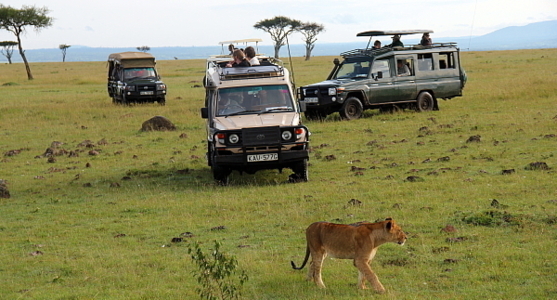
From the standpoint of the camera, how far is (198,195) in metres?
11.6

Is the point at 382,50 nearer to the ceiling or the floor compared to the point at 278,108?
nearer to the ceiling

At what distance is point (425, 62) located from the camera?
885 inches

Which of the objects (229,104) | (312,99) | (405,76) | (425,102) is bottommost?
(425,102)

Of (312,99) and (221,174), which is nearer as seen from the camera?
(221,174)

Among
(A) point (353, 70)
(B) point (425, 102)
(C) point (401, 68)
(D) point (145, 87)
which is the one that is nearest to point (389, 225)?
(A) point (353, 70)

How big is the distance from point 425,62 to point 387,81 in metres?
1.70

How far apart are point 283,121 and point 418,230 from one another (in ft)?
13.5

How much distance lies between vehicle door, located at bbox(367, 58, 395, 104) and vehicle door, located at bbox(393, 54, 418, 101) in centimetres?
24

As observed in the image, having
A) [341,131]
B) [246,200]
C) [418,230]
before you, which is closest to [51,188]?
[246,200]

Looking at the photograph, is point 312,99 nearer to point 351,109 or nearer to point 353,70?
point 351,109

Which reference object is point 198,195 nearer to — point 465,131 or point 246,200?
point 246,200

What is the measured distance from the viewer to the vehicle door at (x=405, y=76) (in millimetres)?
21875

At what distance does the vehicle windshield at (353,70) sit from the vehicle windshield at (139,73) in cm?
1067

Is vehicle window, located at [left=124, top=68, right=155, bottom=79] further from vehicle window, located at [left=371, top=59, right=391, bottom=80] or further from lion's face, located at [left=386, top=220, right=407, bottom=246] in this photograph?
lion's face, located at [left=386, top=220, right=407, bottom=246]
